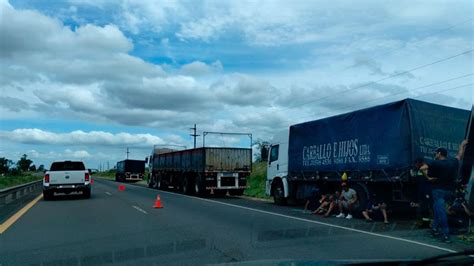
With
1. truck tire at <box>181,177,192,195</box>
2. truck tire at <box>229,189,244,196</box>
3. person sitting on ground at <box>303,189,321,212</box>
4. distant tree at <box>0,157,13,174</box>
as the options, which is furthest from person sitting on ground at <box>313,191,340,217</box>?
distant tree at <box>0,157,13,174</box>

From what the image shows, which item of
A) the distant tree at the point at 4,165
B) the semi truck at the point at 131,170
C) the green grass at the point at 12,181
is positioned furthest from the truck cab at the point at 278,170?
the distant tree at the point at 4,165

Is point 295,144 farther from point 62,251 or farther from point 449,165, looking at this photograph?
point 62,251

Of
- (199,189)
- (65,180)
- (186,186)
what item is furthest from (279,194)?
(186,186)

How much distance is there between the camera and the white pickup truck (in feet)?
72.0

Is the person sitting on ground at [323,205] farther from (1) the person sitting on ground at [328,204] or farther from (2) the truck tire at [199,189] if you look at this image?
(2) the truck tire at [199,189]

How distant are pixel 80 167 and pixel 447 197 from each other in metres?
16.6

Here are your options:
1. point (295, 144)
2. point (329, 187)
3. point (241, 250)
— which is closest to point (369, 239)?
point (241, 250)

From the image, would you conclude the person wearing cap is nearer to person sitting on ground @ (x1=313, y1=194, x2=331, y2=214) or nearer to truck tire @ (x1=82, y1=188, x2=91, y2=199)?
person sitting on ground @ (x1=313, y1=194, x2=331, y2=214)

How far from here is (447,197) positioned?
11539mm

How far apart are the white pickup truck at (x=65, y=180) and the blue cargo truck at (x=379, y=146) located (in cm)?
978

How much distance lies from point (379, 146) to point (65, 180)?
544 inches

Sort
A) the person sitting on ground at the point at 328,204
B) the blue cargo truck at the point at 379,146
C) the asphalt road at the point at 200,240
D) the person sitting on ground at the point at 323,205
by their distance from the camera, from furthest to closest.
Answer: the person sitting on ground at the point at 323,205 → the person sitting on ground at the point at 328,204 → the blue cargo truck at the point at 379,146 → the asphalt road at the point at 200,240

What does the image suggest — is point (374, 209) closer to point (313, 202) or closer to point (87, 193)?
point (313, 202)

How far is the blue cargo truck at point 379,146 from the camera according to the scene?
13672 mm
